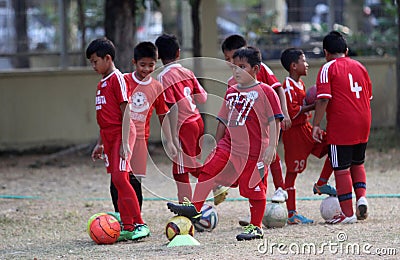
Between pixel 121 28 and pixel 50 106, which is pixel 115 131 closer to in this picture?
pixel 121 28

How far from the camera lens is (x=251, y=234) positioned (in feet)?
20.9

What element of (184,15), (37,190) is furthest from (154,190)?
(184,15)

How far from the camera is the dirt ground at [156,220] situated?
19.5 ft

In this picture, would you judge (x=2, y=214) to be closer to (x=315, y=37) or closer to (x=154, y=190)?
(x=154, y=190)

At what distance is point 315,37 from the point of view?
49.1 ft

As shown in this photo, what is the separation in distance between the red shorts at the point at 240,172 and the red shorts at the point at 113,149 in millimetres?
689

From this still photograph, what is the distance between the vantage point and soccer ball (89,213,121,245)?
6.61 metres

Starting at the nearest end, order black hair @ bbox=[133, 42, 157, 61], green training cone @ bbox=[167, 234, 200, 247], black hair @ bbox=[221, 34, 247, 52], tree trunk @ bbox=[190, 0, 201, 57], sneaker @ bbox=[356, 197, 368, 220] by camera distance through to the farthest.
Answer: green training cone @ bbox=[167, 234, 200, 247] < black hair @ bbox=[133, 42, 157, 61] < sneaker @ bbox=[356, 197, 368, 220] < black hair @ bbox=[221, 34, 247, 52] < tree trunk @ bbox=[190, 0, 201, 57]

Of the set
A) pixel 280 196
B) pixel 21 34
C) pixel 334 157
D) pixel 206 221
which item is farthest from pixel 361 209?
pixel 21 34

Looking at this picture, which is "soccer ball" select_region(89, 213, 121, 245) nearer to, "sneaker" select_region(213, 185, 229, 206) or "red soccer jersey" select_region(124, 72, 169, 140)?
"red soccer jersey" select_region(124, 72, 169, 140)

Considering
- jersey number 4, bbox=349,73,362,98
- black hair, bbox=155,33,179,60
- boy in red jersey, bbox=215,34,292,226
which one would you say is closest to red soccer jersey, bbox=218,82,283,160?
boy in red jersey, bbox=215,34,292,226

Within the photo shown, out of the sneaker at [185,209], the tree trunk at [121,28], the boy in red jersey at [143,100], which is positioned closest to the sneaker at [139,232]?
the boy in red jersey at [143,100]

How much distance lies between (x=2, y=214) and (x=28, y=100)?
18.6 feet

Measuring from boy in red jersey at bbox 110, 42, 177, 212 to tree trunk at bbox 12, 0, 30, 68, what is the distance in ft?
25.4
